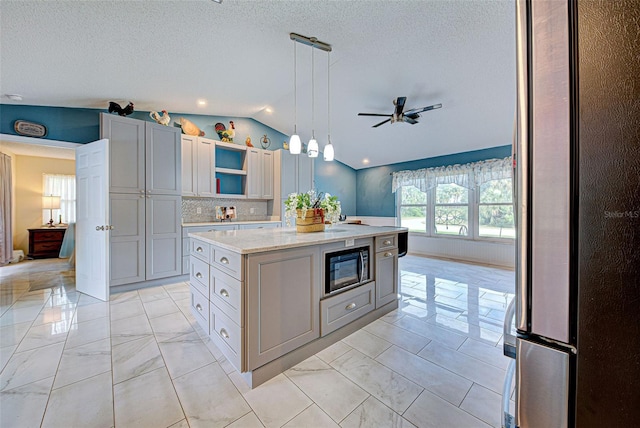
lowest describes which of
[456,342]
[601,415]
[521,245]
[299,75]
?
[456,342]

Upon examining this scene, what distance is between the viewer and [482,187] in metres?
5.28

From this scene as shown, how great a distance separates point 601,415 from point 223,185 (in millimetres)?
5162

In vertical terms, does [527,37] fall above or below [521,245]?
above

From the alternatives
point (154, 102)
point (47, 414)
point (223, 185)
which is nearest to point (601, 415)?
point (47, 414)

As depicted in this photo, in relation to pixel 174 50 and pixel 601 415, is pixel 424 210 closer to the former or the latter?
pixel 174 50

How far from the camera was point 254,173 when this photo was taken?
5070mm

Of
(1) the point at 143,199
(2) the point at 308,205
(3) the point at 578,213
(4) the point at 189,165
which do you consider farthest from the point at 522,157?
(4) the point at 189,165

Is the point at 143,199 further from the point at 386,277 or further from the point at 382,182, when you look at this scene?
the point at 382,182

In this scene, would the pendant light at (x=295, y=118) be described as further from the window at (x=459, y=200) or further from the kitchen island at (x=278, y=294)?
the window at (x=459, y=200)

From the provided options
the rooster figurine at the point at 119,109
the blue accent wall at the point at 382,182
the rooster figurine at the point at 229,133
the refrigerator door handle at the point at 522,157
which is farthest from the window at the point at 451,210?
the rooster figurine at the point at 119,109

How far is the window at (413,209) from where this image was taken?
6262mm

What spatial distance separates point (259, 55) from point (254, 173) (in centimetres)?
249

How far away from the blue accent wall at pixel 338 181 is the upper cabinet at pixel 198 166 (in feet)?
Result: 9.40

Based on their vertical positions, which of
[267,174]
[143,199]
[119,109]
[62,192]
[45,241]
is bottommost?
[45,241]
